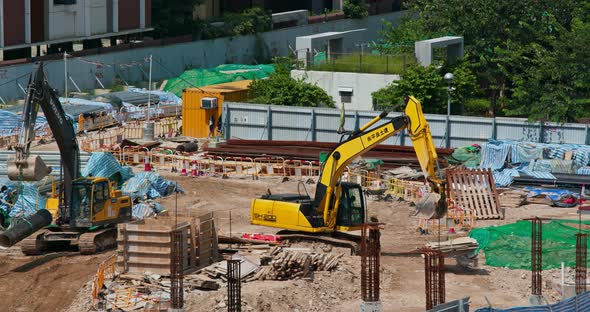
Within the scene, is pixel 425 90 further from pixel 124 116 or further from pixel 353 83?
pixel 124 116

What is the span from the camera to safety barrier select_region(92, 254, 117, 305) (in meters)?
33.8

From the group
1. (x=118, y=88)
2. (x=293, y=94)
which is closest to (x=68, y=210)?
(x=293, y=94)

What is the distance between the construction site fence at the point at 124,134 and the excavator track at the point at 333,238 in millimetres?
18846

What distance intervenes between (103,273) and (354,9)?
66671mm

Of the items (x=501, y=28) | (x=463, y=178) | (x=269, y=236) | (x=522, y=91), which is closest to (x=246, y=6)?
(x=501, y=28)

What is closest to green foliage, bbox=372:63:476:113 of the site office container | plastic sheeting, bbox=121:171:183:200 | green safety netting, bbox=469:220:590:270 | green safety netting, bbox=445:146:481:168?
green safety netting, bbox=445:146:481:168

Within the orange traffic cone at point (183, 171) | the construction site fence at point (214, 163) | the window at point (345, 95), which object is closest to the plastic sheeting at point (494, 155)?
the construction site fence at point (214, 163)

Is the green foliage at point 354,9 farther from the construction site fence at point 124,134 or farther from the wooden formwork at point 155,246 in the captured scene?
the wooden formwork at point 155,246

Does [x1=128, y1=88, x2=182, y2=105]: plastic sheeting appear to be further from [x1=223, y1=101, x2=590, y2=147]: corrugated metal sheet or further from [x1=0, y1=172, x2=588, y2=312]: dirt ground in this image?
[x1=0, y1=172, x2=588, y2=312]: dirt ground

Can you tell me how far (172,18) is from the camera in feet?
283

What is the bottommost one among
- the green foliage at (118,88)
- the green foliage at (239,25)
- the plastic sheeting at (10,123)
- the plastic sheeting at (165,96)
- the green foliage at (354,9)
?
the plastic sheeting at (10,123)

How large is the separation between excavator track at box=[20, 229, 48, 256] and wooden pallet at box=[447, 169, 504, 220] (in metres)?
13.7

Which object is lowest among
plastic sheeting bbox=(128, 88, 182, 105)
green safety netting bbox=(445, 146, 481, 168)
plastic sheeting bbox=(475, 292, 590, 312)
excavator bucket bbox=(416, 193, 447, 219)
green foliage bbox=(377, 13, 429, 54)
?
plastic sheeting bbox=(475, 292, 590, 312)

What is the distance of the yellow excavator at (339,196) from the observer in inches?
1476
